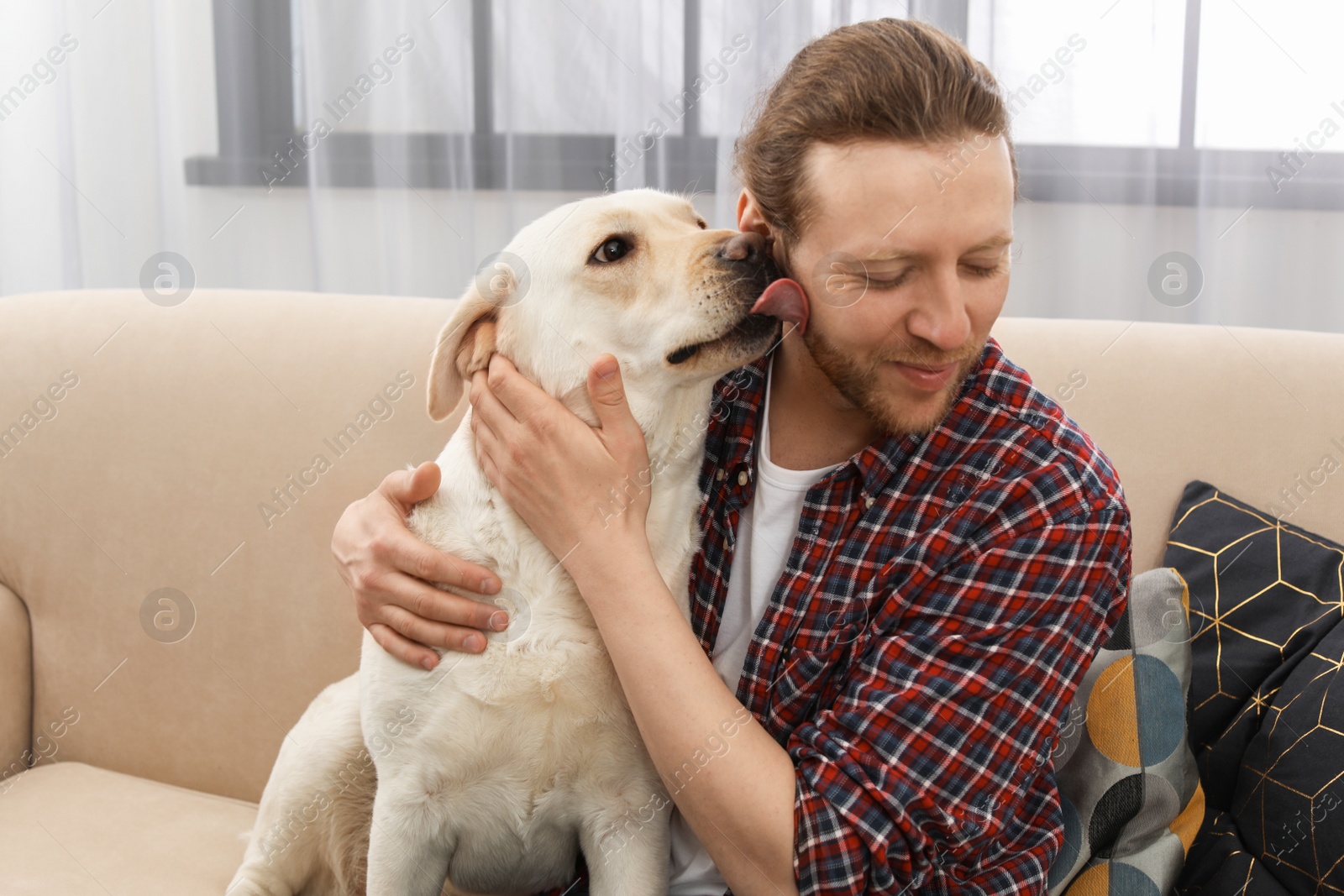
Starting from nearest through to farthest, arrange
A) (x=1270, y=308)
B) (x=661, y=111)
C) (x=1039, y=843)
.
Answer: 1. (x=1039, y=843)
2. (x=1270, y=308)
3. (x=661, y=111)

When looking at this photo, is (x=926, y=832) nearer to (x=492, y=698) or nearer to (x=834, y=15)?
(x=492, y=698)

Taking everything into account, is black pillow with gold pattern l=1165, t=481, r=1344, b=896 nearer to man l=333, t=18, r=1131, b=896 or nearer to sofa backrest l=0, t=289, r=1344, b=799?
man l=333, t=18, r=1131, b=896

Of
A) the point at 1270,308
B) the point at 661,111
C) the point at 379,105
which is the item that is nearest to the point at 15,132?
the point at 379,105

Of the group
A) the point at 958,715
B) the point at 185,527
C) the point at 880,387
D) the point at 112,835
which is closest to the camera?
the point at 958,715

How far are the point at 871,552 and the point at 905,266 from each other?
1.05 feet

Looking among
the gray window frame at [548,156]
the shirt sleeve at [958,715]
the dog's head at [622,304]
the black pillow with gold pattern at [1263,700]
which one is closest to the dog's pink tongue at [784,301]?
the dog's head at [622,304]

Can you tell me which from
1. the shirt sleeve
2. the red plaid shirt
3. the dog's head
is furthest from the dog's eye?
the shirt sleeve

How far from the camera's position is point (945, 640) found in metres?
1.05

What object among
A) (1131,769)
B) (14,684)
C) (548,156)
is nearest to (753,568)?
(1131,769)

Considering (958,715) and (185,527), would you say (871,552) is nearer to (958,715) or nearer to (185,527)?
(958,715)

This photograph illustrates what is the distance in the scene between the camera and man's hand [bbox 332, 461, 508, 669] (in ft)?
3.82

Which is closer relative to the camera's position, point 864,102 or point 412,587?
point 864,102

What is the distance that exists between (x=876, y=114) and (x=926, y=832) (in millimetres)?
755

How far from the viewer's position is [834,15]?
2.43 m
